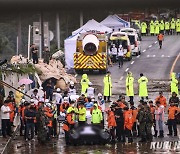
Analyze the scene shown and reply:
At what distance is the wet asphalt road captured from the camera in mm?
15952

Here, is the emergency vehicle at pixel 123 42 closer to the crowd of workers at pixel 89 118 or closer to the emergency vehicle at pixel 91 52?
the emergency vehicle at pixel 91 52

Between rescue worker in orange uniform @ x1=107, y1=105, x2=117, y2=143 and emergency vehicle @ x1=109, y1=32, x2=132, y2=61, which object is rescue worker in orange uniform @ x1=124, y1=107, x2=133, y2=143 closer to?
rescue worker in orange uniform @ x1=107, y1=105, x2=117, y2=143

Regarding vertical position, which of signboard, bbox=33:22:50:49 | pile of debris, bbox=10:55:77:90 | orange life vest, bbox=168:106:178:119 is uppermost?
signboard, bbox=33:22:50:49

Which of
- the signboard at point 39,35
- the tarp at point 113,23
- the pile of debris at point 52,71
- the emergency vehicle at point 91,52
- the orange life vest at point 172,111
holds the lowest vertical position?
the orange life vest at point 172,111

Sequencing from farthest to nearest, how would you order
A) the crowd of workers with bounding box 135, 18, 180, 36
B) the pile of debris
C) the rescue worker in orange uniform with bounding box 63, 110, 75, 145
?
the crowd of workers with bounding box 135, 18, 180, 36 < the pile of debris < the rescue worker in orange uniform with bounding box 63, 110, 75, 145

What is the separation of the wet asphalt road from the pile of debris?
1696 millimetres

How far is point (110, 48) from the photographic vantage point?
121 feet

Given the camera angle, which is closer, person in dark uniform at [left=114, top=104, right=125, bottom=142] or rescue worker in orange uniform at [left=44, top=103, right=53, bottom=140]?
person in dark uniform at [left=114, top=104, right=125, bottom=142]

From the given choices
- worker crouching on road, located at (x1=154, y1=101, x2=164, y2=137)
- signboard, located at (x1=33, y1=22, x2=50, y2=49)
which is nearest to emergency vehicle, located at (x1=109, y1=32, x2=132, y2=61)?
signboard, located at (x1=33, y1=22, x2=50, y2=49)

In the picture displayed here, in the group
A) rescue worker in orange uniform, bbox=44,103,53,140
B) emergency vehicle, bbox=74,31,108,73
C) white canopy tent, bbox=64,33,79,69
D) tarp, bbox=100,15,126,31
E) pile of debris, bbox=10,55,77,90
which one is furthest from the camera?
tarp, bbox=100,15,126,31

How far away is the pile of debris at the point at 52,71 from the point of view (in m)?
26.5

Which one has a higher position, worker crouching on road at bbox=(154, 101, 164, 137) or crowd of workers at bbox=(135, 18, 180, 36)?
crowd of workers at bbox=(135, 18, 180, 36)

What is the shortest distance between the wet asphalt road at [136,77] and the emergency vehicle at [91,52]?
2.12 ft

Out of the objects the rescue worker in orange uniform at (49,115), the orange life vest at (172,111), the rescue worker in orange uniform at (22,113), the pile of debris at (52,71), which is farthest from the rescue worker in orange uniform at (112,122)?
the pile of debris at (52,71)
